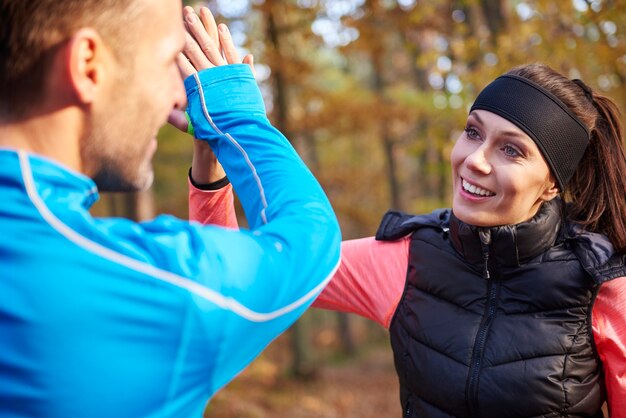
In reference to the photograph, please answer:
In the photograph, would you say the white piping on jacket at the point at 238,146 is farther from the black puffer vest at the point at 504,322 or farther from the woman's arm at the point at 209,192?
the black puffer vest at the point at 504,322

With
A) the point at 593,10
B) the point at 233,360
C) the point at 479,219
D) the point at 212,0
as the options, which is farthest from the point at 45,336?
the point at 212,0

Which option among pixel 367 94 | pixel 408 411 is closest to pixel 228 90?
pixel 408 411

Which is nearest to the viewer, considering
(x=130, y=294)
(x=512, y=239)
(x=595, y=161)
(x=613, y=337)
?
(x=130, y=294)

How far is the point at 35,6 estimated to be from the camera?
117 cm

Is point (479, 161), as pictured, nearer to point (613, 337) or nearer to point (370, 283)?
point (370, 283)

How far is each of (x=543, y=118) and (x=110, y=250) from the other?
1913mm

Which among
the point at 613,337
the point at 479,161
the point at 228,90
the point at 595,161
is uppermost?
the point at 228,90

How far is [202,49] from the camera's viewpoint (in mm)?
1732

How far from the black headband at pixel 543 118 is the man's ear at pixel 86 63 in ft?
5.71

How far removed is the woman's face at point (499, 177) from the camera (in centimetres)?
246

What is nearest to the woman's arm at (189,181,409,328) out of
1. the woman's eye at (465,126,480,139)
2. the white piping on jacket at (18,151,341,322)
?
the woman's eye at (465,126,480,139)

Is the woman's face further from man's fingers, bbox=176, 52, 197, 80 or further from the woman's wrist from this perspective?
man's fingers, bbox=176, 52, 197, 80

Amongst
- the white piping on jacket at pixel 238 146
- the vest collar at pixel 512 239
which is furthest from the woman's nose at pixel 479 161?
the white piping on jacket at pixel 238 146

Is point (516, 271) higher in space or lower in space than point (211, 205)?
lower
